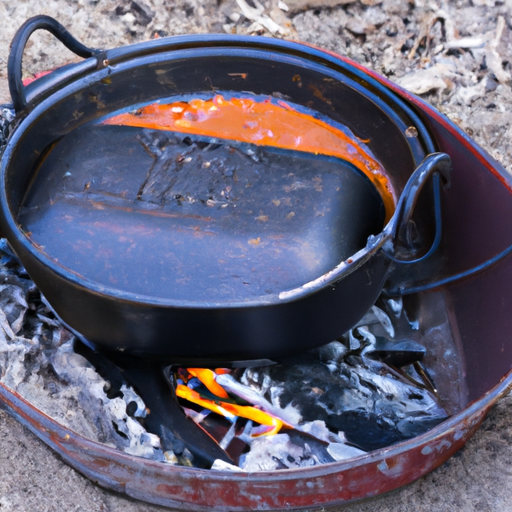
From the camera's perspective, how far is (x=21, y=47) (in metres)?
1.17

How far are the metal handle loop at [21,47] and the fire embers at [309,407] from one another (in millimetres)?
710

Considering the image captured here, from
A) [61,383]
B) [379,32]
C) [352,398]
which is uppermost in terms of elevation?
[379,32]

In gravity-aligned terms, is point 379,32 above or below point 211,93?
below

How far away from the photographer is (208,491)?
1.04 m

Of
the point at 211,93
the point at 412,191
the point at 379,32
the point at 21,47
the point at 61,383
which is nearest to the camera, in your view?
the point at 412,191

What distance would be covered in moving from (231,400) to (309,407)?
7.0 inches

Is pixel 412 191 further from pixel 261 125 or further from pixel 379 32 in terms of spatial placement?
pixel 379 32

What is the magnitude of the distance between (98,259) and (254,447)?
0.51 m

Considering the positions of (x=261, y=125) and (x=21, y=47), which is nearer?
(x=21, y=47)

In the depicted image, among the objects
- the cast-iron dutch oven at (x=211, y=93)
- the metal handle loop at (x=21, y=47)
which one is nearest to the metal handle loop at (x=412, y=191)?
the cast-iron dutch oven at (x=211, y=93)

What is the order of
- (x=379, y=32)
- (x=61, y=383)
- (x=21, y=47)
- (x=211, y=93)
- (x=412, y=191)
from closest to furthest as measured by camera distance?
(x=412, y=191), (x=21, y=47), (x=61, y=383), (x=211, y=93), (x=379, y=32)

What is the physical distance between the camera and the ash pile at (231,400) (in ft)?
3.99

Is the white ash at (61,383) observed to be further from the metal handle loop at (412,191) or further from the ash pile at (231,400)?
the metal handle loop at (412,191)

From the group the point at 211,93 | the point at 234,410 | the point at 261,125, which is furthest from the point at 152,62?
the point at 234,410
